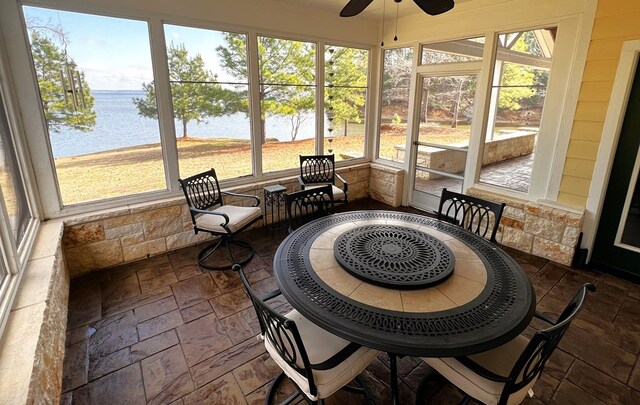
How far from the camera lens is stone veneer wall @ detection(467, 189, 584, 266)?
3.11m

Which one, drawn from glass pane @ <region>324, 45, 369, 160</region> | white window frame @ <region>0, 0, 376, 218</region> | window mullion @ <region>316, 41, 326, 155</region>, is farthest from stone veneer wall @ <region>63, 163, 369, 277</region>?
glass pane @ <region>324, 45, 369, 160</region>

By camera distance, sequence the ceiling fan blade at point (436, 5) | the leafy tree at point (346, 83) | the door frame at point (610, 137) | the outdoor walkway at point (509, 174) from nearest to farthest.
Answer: the ceiling fan blade at point (436, 5), the door frame at point (610, 137), the outdoor walkway at point (509, 174), the leafy tree at point (346, 83)

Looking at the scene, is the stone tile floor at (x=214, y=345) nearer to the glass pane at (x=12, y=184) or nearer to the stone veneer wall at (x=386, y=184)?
the glass pane at (x=12, y=184)

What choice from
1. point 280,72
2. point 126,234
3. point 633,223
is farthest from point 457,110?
point 126,234

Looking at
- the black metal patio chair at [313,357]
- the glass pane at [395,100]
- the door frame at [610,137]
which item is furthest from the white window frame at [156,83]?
the door frame at [610,137]

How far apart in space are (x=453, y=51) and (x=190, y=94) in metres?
3.07

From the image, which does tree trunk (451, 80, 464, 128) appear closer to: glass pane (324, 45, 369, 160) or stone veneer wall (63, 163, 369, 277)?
glass pane (324, 45, 369, 160)

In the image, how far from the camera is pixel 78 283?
2902mm

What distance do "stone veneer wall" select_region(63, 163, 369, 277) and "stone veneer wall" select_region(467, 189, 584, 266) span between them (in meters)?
3.05

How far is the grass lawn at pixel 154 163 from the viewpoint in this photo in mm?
3006

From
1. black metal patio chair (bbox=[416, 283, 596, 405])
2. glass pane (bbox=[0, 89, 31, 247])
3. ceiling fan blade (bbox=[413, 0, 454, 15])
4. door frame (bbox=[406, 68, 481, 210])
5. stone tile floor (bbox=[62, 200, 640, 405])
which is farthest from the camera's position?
door frame (bbox=[406, 68, 481, 210])

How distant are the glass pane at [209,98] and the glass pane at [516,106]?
2.82 metres

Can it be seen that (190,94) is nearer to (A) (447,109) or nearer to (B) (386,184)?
(B) (386,184)

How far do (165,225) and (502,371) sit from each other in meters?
3.15
